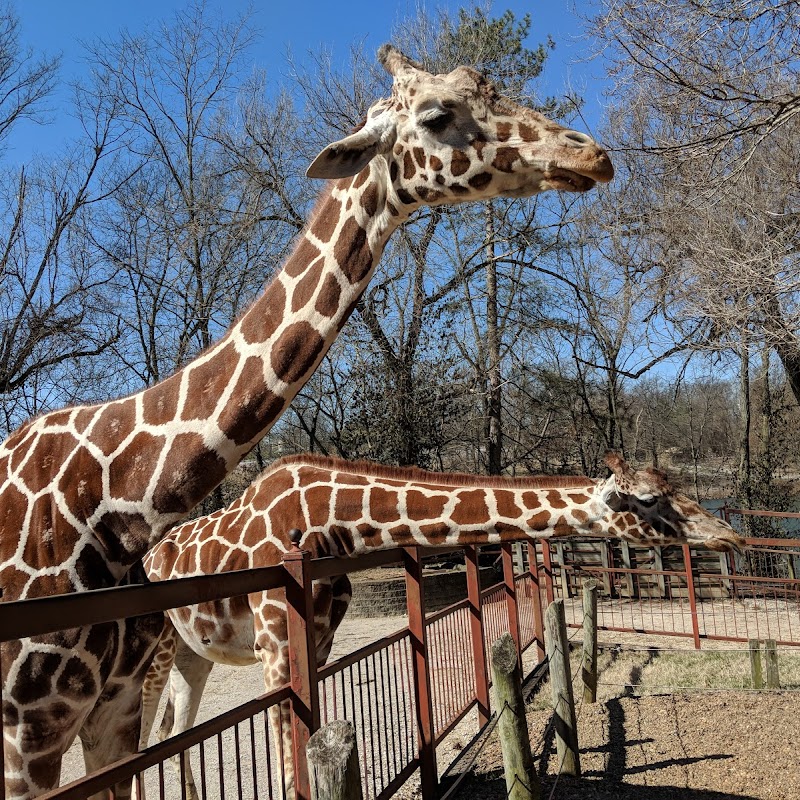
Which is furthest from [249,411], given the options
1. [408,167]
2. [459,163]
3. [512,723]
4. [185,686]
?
[185,686]

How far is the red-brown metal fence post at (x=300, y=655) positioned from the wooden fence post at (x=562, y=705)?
2.74 meters

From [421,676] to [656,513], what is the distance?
1973 millimetres

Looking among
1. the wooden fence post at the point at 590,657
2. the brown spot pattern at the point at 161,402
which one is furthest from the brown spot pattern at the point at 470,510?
the wooden fence post at the point at 590,657

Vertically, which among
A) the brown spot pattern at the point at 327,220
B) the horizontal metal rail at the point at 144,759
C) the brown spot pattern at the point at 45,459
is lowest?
the horizontal metal rail at the point at 144,759

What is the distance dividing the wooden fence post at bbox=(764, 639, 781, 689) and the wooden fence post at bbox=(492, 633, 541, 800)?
182 inches

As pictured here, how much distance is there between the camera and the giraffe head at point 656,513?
507 cm

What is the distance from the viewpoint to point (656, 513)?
16.9ft

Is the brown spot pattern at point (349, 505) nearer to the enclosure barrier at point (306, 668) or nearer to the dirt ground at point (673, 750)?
the enclosure barrier at point (306, 668)

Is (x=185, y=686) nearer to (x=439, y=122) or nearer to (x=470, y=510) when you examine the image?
(x=470, y=510)

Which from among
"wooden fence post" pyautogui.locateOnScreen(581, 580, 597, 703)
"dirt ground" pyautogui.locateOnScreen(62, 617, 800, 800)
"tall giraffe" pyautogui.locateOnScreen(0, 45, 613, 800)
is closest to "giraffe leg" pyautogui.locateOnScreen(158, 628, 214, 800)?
"dirt ground" pyautogui.locateOnScreen(62, 617, 800, 800)

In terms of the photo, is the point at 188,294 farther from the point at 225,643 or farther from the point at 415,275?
the point at 225,643

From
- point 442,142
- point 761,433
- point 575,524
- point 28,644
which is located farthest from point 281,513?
point 761,433

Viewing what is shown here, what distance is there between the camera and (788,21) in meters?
7.89

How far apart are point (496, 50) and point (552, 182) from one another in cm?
1516
